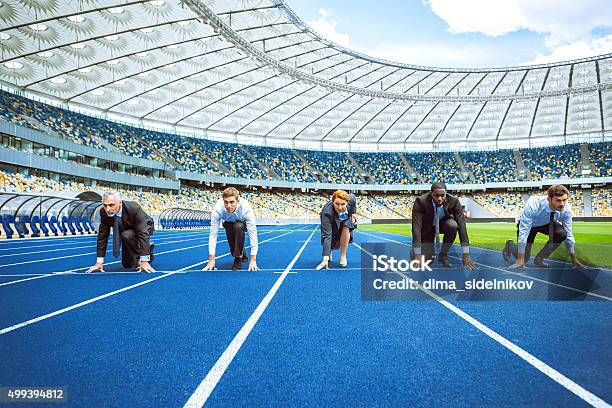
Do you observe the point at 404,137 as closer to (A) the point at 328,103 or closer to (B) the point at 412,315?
(A) the point at 328,103

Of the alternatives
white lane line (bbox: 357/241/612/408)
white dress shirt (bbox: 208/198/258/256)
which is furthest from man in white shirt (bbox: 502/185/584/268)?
white dress shirt (bbox: 208/198/258/256)

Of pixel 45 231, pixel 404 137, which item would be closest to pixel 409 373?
pixel 45 231

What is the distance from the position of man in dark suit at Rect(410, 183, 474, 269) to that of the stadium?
90mm

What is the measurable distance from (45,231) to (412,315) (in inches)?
887

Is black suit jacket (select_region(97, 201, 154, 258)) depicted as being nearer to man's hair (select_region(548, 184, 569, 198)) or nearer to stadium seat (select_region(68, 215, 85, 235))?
man's hair (select_region(548, 184, 569, 198))

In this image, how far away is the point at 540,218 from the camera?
6.39 m

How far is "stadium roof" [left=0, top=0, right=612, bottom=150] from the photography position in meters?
26.9

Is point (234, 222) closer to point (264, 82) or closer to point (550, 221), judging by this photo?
point (550, 221)

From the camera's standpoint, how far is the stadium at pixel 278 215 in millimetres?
2531

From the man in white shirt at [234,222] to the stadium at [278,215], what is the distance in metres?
0.07

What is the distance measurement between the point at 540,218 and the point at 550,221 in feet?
0.49

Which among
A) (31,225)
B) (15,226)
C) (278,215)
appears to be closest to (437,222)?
(15,226)

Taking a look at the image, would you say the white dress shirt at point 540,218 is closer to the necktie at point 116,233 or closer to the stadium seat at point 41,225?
the necktie at point 116,233

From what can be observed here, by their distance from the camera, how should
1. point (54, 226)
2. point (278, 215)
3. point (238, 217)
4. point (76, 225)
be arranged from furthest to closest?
1. point (278, 215)
2. point (76, 225)
3. point (54, 226)
4. point (238, 217)
